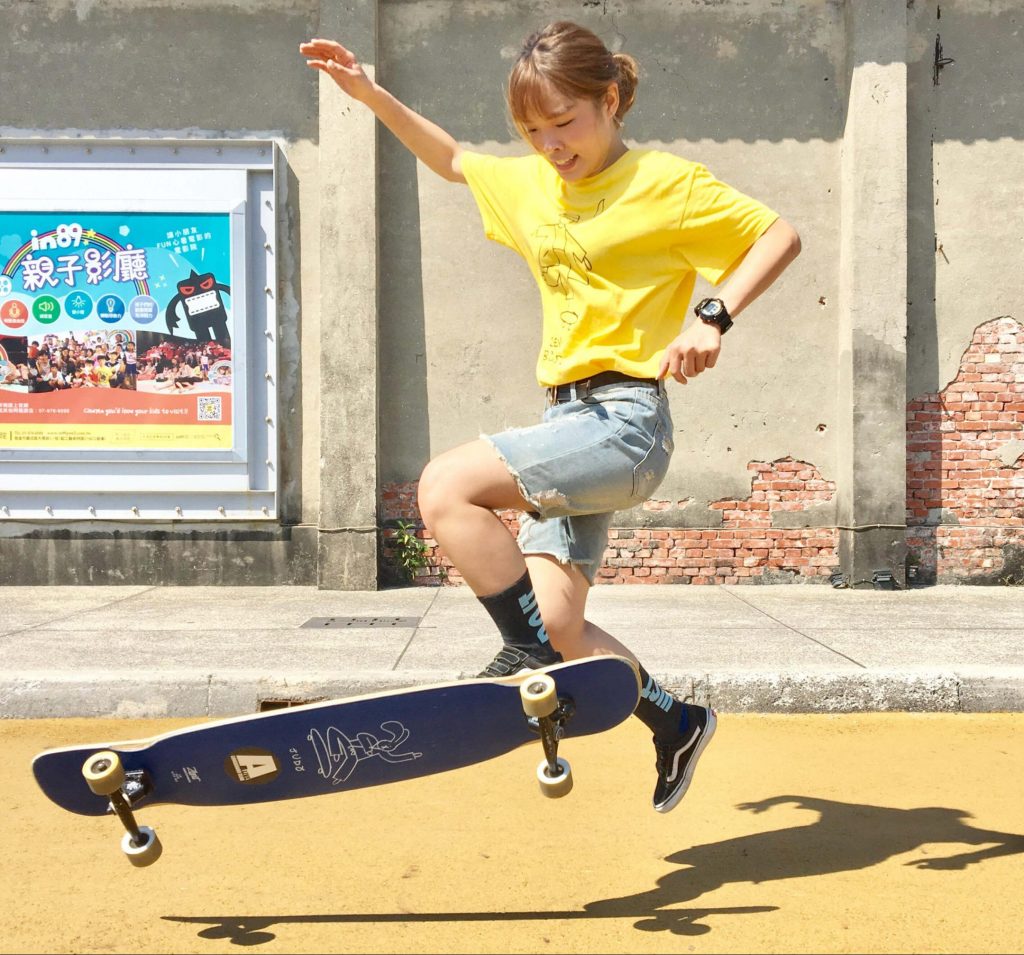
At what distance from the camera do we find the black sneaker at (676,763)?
3045 millimetres

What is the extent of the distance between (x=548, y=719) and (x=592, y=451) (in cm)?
63

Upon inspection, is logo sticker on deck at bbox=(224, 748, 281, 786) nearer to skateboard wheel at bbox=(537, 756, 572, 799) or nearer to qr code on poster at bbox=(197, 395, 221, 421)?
skateboard wheel at bbox=(537, 756, 572, 799)

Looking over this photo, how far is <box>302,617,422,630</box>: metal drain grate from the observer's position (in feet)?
22.3

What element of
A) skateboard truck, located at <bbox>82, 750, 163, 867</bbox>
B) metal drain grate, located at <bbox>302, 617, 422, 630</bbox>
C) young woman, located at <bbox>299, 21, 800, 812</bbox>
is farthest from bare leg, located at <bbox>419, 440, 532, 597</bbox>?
metal drain grate, located at <bbox>302, 617, 422, 630</bbox>

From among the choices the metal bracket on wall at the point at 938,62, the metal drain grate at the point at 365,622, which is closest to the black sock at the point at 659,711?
the metal drain grate at the point at 365,622

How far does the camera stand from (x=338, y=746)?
8.39 ft

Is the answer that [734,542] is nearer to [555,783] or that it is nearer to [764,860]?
[764,860]

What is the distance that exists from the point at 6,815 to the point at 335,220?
6462 mm

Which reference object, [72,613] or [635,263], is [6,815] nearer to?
[635,263]

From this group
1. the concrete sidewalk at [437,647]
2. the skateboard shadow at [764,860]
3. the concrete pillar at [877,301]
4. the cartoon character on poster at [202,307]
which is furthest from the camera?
the cartoon character on poster at [202,307]

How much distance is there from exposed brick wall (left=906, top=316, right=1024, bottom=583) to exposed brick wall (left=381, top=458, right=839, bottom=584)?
0.75 metres

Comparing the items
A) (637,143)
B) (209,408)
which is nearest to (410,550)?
(209,408)

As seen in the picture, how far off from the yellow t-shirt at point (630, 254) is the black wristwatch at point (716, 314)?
16 cm
